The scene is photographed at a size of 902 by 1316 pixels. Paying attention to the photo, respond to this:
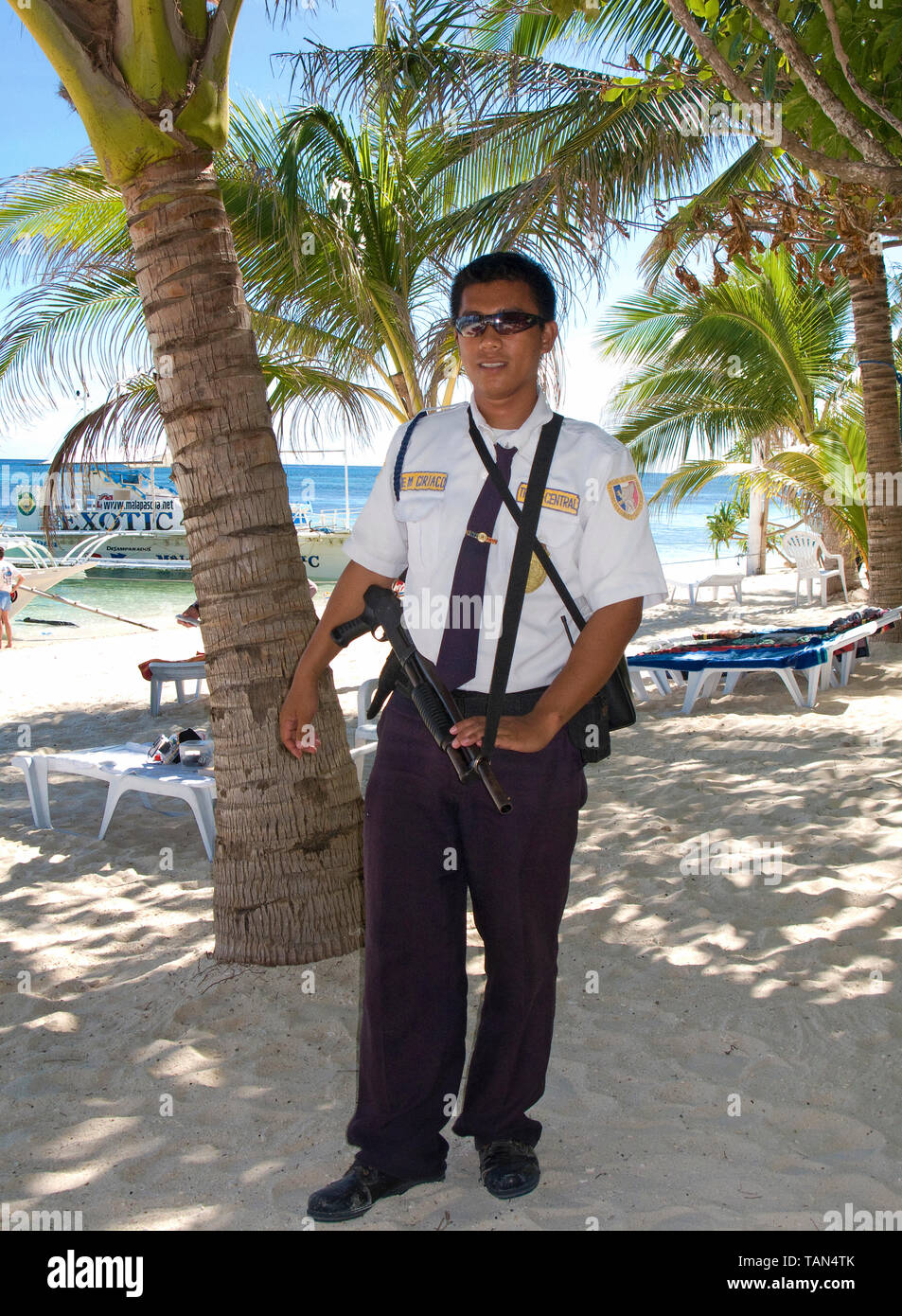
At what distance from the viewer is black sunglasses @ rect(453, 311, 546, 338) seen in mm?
2271

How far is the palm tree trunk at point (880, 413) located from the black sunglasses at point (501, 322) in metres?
8.64

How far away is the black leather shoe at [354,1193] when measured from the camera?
234 cm

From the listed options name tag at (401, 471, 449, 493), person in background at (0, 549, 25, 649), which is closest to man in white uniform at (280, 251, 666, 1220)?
name tag at (401, 471, 449, 493)

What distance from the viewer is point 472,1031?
131 inches

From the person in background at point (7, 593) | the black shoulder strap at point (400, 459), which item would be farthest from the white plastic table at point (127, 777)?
the person in background at point (7, 593)

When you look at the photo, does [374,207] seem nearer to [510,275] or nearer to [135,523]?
[510,275]

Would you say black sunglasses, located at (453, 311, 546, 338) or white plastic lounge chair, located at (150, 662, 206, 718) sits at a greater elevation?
black sunglasses, located at (453, 311, 546, 338)

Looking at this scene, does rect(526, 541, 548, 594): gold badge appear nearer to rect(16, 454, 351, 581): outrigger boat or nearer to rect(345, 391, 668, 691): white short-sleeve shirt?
rect(345, 391, 668, 691): white short-sleeve shirt

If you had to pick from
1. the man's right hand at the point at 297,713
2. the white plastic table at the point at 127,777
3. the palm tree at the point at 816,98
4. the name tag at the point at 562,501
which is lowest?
the white plastic table at the point at 127,777

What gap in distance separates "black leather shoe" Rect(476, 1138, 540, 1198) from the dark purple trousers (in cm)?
4

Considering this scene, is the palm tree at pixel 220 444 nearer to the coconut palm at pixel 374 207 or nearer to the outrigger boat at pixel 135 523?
the coconut palm at pixel 374 207

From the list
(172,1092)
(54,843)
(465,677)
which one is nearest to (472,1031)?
(172,1092)

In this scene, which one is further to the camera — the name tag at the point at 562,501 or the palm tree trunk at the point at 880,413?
the palm tree trunk at the point at 880,413
